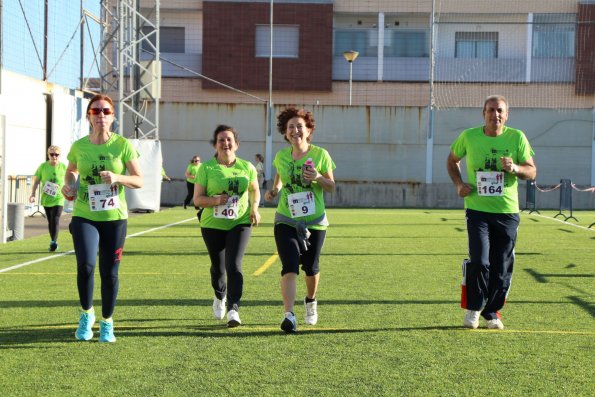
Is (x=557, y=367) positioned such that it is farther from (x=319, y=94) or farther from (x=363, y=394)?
(x=319, y=94)

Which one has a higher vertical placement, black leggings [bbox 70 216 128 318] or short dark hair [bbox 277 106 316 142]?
short dark hair [bbox 277 106 316 142]

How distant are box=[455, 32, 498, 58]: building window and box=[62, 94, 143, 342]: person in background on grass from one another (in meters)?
39.5

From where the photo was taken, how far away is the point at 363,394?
603cm

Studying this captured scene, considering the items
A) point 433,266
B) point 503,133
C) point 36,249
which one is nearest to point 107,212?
point 503,133

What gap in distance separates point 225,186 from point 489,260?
2254 millimetres

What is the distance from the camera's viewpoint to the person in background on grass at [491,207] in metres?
8.56

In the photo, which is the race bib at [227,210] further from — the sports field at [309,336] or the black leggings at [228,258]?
the sports field at [309,336]

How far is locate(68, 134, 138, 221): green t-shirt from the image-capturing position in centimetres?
783

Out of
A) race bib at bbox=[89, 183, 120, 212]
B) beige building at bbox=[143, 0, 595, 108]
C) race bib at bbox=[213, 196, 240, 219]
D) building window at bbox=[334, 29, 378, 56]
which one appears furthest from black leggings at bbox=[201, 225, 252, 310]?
building window at bbox=[334, 29, 378, 56]

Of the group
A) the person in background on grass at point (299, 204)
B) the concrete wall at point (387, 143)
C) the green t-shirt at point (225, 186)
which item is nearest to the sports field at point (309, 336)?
the person in background on grass at point (299, 204)

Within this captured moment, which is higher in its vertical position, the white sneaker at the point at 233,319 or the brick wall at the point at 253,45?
the brick wall at the point at 253,45

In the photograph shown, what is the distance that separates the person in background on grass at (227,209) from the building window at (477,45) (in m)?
38.3

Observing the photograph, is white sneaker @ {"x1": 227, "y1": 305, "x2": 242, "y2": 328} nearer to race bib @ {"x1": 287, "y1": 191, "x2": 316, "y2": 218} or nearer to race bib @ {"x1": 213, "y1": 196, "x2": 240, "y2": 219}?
race bib @ {"x1": 213, "y1": 196, "x2": 240, "y2": 219}

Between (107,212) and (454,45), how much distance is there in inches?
1561
